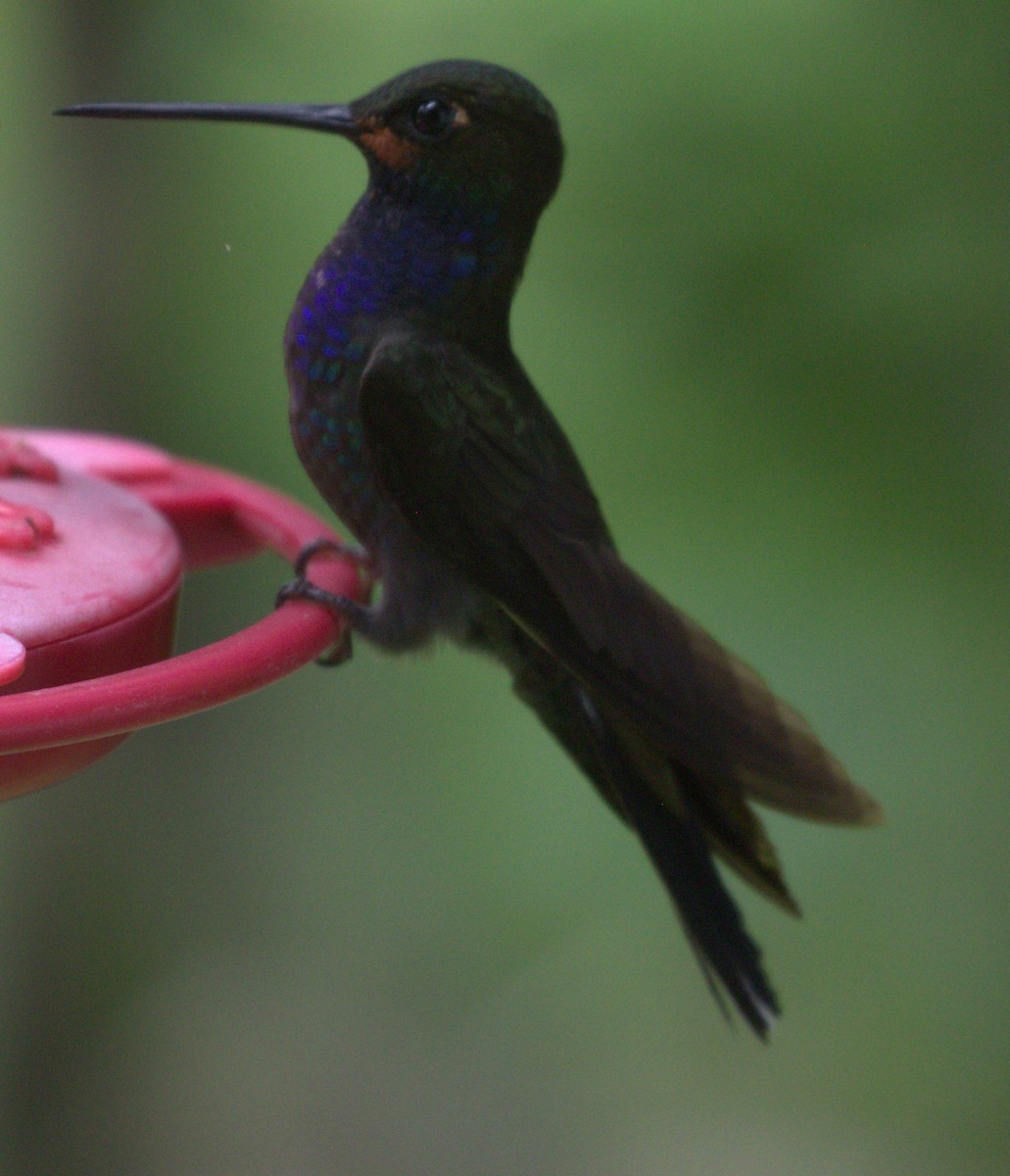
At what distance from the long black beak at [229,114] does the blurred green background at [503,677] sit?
1.15 metres

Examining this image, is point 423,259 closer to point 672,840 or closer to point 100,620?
point 100,620

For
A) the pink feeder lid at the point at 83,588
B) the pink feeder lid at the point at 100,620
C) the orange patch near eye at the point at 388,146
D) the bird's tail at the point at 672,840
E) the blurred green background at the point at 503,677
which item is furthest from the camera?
the blurred green background at the point at 503,677

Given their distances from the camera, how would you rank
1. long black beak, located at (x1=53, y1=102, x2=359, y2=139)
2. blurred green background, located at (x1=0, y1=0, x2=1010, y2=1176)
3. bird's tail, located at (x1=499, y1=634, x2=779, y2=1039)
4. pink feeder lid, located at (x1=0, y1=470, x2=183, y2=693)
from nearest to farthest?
pink feeder lid, located at (x1=0, y1=470, x2=183, y2=693) < long black beak, located at (x1=53, y1=102, x2=359, y2=139) < bird's tail, located at (x1=499, y1=634, x2=779, y2=1039) < blurred green background, located at (x1=0, y1=0, x2=1010, y2=1176)

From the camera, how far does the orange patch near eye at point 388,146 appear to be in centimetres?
153

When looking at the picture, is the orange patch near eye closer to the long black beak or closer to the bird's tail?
the long black beak

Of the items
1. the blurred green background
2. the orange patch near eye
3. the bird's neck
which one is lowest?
the blurred green background

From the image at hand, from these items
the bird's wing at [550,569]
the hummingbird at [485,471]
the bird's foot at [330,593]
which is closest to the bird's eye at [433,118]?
the hummingbird at [485,471]

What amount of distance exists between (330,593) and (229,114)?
1.71 ft

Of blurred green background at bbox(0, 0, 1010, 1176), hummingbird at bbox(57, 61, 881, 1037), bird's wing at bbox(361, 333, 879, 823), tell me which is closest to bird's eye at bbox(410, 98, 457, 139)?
hummingbird at bbox(57, 61, 881, 1037)

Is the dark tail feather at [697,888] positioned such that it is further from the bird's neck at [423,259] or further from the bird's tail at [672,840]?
the bird's neck at [423,259]

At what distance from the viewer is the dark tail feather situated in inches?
70.7

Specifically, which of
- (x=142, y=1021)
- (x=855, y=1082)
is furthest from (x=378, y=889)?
(x=855, y=1082)

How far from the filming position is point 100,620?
4.33ft

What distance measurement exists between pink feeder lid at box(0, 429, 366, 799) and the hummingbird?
0.14 m
